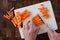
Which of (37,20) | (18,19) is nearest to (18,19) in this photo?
(18,19)

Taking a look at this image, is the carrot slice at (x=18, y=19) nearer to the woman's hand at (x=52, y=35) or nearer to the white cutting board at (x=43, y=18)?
the white cutting board at (x=43, y=18)

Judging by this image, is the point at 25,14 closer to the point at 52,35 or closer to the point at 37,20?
the point at 37,20

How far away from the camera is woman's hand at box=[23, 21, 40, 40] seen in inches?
31.4

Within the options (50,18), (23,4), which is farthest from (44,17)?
(23,4)

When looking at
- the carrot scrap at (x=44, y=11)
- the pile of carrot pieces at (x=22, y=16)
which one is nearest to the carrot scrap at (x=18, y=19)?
the pile of carrot pieces at (x=22, y=16)

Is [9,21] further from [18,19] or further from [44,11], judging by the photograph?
[44,11]

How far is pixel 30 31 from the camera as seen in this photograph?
0.81 m

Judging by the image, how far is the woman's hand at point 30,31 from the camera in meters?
0.80

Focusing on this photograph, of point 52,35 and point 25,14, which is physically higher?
point 25,14

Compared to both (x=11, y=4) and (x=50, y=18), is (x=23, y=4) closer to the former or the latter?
(x=11, y=4)

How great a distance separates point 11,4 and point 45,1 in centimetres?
19

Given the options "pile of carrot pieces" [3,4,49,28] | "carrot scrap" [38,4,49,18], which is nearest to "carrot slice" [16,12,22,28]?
"pile of carrot pieces" [3,4,49,28]

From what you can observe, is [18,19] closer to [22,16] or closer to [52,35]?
[22,16]

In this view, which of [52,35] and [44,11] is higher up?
[44,11]
